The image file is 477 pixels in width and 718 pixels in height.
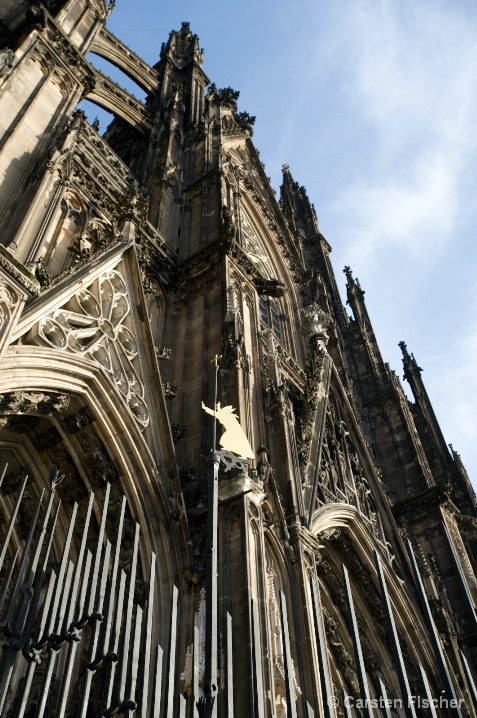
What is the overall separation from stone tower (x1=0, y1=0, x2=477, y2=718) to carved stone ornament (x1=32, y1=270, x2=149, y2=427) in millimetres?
35

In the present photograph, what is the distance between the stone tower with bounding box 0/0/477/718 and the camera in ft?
14.9

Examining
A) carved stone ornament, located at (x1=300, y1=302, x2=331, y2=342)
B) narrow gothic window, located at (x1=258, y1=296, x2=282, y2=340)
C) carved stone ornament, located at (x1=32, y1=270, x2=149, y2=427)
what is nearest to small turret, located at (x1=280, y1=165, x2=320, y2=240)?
narrow gothic window, located at (x1=258, y1=296, x2=282, y2=340)

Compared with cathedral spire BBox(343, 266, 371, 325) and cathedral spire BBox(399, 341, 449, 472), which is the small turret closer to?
cathedral spire BBox(343, 266, 371, 325)

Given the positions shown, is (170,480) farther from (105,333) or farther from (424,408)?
(424,408)

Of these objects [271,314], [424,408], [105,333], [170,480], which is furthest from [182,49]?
[170,480]

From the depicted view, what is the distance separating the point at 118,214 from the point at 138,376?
13.7 feet

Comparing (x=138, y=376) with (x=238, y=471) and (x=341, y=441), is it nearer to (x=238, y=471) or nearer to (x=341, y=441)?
(x=238, y=471)

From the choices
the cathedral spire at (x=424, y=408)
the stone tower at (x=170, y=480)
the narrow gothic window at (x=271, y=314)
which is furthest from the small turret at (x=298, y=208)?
the stone tower at (x=170, y=480)

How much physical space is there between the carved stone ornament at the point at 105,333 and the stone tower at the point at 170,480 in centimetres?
3

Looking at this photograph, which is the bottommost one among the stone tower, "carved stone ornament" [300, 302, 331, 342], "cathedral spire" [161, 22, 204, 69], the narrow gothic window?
the stone tower

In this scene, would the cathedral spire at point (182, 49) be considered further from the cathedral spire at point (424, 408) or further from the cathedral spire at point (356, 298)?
the cathedral spire at point (424, 408)

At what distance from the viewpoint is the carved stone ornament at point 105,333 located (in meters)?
8.38

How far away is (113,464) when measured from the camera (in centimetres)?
865

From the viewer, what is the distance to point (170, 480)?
8.81m
